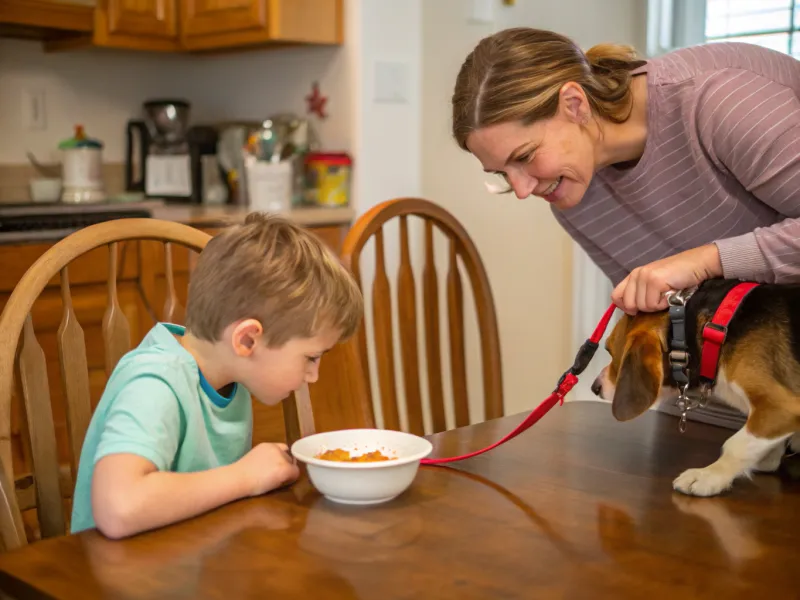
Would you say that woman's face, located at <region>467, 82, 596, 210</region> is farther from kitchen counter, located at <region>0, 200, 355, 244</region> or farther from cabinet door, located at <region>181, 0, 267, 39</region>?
cabinet door, located at <region>181, 0, 267, 39</region>

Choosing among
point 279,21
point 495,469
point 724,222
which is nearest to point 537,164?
point 724,222

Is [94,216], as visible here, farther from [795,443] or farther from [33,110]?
[795,443]

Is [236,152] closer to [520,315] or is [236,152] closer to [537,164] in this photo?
[520,315]

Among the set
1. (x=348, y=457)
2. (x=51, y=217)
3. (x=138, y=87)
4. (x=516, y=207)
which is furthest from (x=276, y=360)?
(x=138, y=87)

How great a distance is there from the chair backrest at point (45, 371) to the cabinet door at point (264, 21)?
1807 millimetres

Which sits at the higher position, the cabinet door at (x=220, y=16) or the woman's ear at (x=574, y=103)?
the cabinet door at (x=220, y=16)

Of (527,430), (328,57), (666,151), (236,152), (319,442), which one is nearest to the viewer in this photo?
(319,442)

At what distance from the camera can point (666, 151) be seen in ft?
5.36

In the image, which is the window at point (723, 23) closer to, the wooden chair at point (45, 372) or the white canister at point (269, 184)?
the white canister at point (269, 184)

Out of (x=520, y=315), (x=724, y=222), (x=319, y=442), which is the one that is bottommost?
(x=520, y=315)

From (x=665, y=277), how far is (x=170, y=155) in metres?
2.63

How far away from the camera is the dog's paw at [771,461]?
51.4 inches

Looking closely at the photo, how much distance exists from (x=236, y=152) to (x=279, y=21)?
619 mm

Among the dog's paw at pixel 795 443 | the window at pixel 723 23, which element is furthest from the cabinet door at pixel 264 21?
the dog's paw at pixel 795 443
